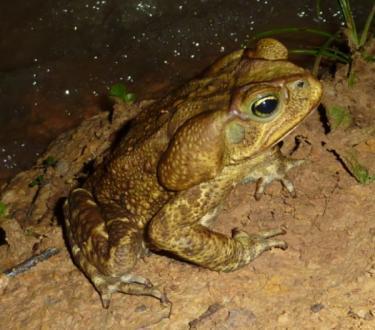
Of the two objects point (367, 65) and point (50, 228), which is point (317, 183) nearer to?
point (367, 65)

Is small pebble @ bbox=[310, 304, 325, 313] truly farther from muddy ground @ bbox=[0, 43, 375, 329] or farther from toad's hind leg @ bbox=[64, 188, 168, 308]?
toad's hind leg @ bbox=[64, 188, 168, 308]

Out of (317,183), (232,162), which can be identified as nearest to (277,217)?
(317,183)

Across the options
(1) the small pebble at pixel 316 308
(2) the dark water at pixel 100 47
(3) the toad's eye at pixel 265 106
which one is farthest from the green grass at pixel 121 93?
(1) the small pebble at pixel 316 308

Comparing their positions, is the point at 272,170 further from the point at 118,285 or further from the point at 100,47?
the point at 100,47

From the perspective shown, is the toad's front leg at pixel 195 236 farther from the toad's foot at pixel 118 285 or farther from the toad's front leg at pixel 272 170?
the toad's front leg at pixel 272 170

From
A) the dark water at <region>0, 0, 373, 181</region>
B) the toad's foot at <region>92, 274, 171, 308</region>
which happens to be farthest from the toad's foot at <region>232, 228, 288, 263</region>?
the dark water at <region>0, 0, 373, 181</region>

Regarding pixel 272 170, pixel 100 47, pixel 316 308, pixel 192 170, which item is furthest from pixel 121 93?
pixel 316 308

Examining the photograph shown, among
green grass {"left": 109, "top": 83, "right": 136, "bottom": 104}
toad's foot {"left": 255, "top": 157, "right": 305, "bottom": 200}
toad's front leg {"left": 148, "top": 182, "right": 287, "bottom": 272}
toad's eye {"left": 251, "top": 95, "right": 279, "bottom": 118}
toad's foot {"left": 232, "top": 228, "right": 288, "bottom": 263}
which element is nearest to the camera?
toad's eye {"left": 251, "top": 95, "right": 279, "bottom": 118}
